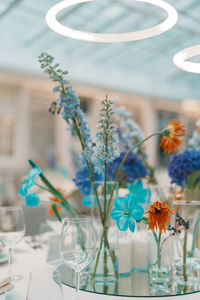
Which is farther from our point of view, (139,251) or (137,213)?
(139,251)

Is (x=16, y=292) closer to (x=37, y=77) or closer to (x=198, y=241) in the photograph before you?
(x=198, y=241)

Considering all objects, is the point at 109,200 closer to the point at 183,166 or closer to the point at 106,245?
the point at 106,245

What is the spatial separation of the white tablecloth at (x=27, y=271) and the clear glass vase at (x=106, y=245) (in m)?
0.06

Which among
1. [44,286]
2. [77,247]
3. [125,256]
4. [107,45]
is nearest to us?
[44,286]

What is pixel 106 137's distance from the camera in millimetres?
896

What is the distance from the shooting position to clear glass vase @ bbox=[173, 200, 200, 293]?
932 millimetres

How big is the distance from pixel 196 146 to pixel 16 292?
0.75 metres

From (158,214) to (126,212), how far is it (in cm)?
8

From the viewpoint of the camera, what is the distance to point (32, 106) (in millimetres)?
7234

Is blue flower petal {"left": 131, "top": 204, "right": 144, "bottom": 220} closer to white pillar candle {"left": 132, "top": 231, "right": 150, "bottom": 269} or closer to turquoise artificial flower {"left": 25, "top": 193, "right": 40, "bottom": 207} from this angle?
white pillar candle {"left": 132, "top": 231, "right": 150, "bottom": 269}

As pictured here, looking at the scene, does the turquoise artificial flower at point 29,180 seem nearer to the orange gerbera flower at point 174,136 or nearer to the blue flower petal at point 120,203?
the blue flower petal at point 120,203

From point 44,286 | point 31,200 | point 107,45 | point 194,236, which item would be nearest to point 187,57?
point 194,236

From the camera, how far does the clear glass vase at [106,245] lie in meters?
0.92

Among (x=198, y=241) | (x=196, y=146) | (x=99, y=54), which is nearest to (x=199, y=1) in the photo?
(x=99, y=54)
